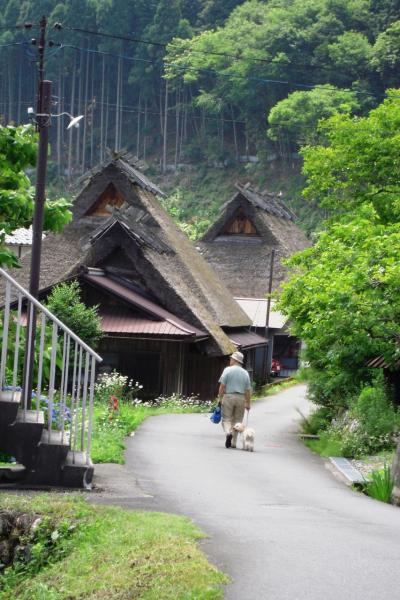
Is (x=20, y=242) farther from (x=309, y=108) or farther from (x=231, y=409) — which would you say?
(x=309, y=108)

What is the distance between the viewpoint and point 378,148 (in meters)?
29.2

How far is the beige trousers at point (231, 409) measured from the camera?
1848cm

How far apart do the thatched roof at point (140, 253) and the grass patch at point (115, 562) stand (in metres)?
25.5

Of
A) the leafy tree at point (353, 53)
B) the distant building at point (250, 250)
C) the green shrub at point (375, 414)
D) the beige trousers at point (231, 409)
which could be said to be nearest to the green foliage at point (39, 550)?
the beige trousers at point (231, 409)

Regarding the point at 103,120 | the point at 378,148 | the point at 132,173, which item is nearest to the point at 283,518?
the point at 378,148

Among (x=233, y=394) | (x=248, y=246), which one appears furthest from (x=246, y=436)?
(x=248, y=246)

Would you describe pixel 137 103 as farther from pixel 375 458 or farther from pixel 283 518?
pixel 283 518

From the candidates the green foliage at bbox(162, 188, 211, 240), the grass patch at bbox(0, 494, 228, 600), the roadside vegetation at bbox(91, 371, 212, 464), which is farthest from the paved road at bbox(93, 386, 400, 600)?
the green foliage at bbox(162, 188, 211, 240)

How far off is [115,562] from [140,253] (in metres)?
27.7

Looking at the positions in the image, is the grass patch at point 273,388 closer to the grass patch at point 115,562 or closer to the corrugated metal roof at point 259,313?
the corrugated metal roof at point 259,313

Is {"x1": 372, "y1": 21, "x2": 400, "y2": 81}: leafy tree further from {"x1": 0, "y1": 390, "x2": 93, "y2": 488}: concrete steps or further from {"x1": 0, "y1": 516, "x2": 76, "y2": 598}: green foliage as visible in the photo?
{"x1": 0, "y1": 516, "x2": 76, "y2": 598}: green foliage

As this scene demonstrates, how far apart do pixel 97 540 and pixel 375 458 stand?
35.2 feet

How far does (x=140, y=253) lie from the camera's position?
115 feet

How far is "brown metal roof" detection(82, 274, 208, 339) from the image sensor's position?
32.9 metres
